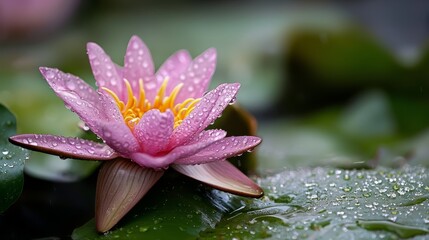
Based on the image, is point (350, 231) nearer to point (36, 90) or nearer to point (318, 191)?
point (318, 191)

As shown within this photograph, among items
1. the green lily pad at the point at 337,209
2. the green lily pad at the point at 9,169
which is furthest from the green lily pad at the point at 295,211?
the green lily pad at the point at 9,169

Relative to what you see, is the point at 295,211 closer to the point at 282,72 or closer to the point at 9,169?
the point at 9,169

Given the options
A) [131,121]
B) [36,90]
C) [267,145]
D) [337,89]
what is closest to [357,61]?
[337,89]

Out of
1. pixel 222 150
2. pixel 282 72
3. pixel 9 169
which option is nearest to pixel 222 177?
pixel 222 150

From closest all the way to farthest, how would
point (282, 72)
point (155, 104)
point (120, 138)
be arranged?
point (120, 138), point (155, 104), point (282, 72)

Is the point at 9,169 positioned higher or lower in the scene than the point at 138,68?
lower

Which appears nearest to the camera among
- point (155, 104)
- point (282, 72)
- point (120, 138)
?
point (120, 138)

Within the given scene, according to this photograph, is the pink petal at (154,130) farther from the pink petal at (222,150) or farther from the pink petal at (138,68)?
Answer: the pink petal at (138,68)

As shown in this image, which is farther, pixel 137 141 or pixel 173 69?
pixel 173 69

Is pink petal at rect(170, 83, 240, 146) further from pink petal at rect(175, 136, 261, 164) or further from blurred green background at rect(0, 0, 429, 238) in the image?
blurred green background at rect(0, 0, 429, 238)
